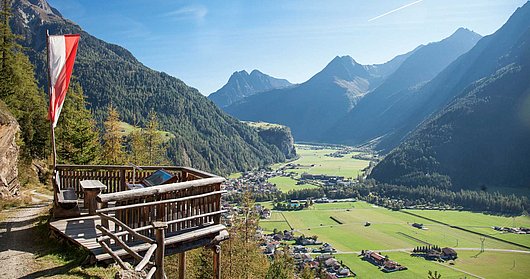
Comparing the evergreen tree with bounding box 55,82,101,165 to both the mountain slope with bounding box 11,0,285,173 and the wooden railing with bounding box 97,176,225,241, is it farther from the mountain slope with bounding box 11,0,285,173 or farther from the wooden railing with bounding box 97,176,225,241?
the mountain slope with bounding box 11,0,285,173

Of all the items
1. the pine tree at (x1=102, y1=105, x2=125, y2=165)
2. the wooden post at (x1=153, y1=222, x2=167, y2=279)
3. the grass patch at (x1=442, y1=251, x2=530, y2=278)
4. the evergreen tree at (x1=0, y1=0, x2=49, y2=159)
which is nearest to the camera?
the wooden post at (x1=153, y1=222, x2=167, y2=279)

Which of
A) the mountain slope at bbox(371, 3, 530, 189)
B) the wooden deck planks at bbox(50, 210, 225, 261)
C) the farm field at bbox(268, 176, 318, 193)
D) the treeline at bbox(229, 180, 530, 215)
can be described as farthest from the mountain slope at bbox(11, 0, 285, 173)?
the wooden deck planks at bbox(50, 210, 225, 261)

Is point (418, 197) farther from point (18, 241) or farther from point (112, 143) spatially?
point (18, 241)

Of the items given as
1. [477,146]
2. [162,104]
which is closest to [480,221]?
[477,146]

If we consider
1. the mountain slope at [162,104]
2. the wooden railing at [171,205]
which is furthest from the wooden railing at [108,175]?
the mountain slope at [162,104]

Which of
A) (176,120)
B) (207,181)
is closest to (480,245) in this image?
(207,181)

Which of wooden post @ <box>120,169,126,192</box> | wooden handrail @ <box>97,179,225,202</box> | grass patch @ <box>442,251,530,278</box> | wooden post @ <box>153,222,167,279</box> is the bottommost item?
grass patch @ <box>442,251,530,278</box>

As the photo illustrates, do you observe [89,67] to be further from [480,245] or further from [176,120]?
[480,245]
